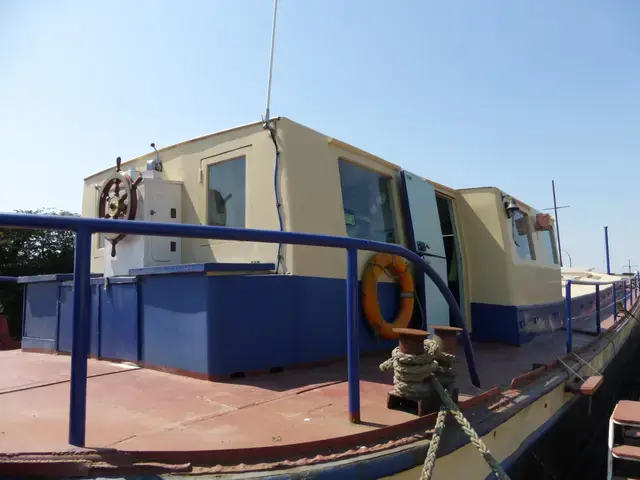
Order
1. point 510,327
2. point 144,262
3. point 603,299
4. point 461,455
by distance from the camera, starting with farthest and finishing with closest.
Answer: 1. point 603,299
2. point 510,327
3. point 144,262
4. point 461,455

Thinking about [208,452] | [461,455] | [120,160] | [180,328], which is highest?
[120,160]

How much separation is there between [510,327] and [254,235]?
16.6 feet

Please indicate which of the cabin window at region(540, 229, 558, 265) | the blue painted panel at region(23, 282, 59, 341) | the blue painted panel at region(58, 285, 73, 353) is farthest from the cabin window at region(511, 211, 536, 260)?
the blue painted panel at region(23, 282, 59, 341)

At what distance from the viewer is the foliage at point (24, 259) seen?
627 inches

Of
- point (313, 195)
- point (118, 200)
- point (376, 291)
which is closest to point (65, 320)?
point (118, 200)

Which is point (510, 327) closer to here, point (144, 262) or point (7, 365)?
point (144, 262)

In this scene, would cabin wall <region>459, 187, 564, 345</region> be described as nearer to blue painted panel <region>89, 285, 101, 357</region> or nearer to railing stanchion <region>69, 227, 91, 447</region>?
blue painted panel <region>89, 285, 101, 357</region>

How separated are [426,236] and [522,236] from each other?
2537 mm

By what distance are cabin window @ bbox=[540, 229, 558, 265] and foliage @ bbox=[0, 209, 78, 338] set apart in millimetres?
15048

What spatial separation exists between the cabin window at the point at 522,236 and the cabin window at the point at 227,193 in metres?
4.22

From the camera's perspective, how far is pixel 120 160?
5.54 metres

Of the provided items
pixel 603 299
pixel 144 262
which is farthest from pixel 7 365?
pixel 603 299

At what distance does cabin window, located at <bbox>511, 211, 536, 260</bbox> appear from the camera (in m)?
7.08

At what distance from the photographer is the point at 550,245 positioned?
9008 millimetres
